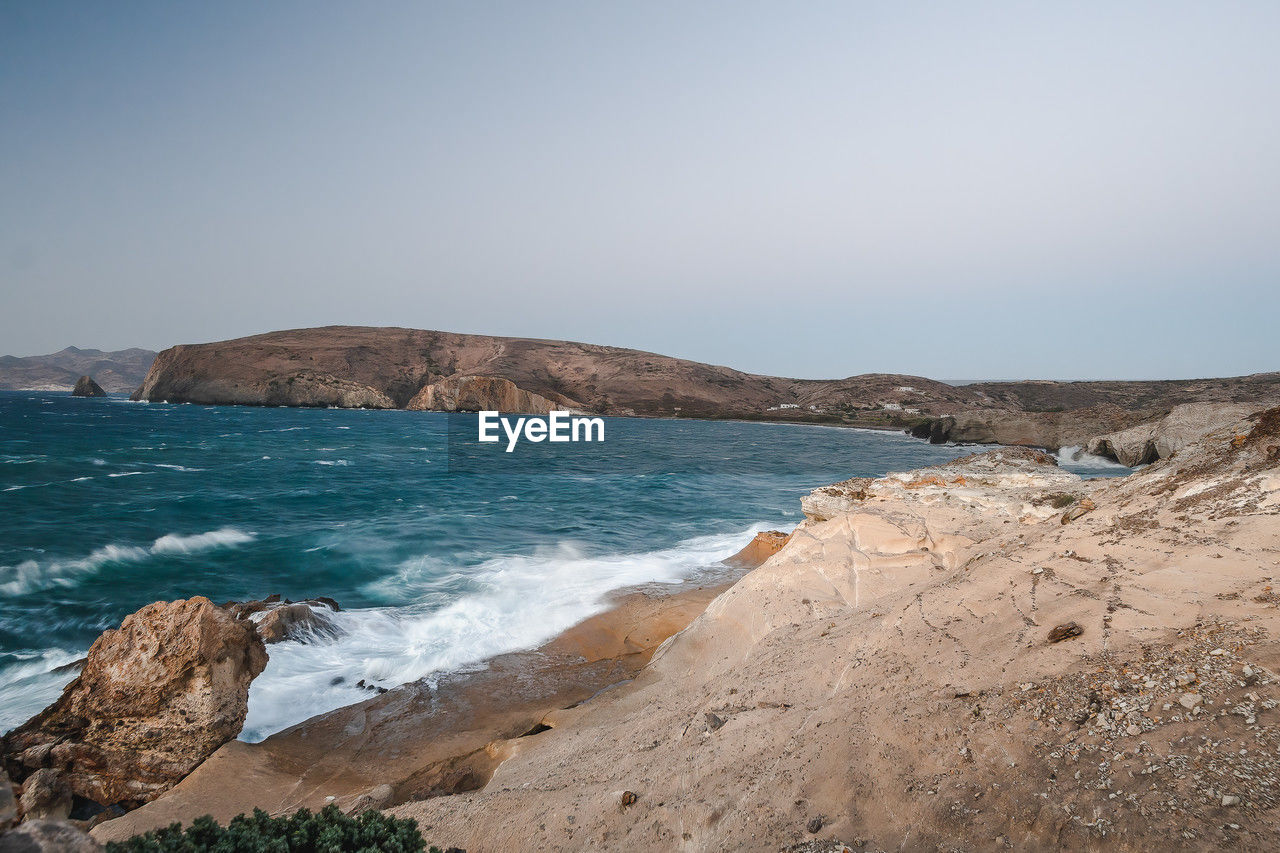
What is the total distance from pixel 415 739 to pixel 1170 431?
37.4 metres

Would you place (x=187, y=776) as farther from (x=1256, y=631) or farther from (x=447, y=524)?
(x=447, y=524)

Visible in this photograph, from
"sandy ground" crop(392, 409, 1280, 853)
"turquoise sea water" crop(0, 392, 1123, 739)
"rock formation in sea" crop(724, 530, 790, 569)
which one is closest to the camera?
"sandy ground" crop(392, 409, 1280, 853)

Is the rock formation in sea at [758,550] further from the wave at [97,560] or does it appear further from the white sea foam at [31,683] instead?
the wave at [97,560]

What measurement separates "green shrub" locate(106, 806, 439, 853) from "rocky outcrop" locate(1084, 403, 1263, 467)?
3272 cm

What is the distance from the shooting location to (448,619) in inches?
484

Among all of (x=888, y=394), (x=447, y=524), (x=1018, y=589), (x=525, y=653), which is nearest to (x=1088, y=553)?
(x=1018, y=589)

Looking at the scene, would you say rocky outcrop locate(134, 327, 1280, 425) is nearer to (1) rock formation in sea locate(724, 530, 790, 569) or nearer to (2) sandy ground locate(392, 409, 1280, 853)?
(1) rock formation in sea locate(724, 530, 790, 569)

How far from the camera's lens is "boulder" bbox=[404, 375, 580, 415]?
97.6m

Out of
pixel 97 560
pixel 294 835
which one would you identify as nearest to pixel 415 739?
pixel 294 835

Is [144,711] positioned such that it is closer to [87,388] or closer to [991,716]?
[991,716]

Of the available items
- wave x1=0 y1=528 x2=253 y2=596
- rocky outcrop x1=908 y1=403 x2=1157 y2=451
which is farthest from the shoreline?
rocky outcrop x1=908 y1=403 x2=1157 y2=451

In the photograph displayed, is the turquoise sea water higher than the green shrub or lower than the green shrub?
lower

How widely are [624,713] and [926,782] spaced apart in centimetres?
420

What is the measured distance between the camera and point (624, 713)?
7.12 metres
